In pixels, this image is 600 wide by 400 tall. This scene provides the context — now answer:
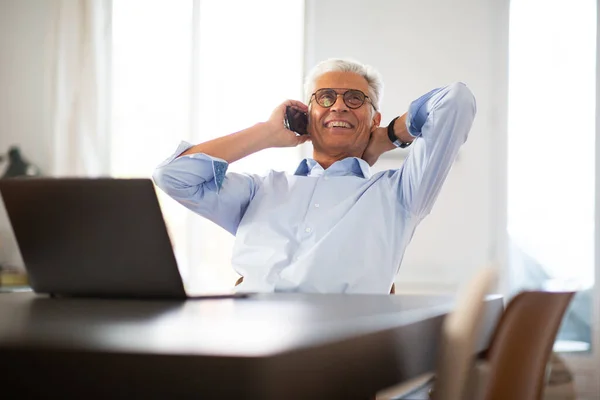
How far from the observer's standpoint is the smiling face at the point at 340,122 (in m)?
2.29

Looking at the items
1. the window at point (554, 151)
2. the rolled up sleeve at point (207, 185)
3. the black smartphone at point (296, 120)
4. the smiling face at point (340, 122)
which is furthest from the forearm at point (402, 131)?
the window at point (554, 151)

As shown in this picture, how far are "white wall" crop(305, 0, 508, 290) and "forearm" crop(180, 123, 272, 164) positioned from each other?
2139 mm

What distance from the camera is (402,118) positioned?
2244 millimetres

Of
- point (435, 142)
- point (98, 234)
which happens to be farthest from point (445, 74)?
point (98, 234)

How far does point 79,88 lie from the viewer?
4.61m

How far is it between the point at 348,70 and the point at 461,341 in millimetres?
1764

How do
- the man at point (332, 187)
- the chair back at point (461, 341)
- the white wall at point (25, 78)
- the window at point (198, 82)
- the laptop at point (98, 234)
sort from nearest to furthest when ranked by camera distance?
the chair back at point (461, 341) < the laptop at point (98, 234) < the man at point (332, 187) < the window at point (198, 82) < the white wall at point (25, 78)

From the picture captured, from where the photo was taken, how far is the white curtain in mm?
4566

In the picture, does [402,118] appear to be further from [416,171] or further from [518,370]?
[518,370]

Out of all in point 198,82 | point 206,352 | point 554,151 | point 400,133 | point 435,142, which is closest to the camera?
point 206,352

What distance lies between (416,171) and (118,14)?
3184mm

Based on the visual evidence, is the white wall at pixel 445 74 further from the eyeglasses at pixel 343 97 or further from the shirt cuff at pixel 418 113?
the shirt cuff at pixel 418 113

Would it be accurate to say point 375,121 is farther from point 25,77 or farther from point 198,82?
point 25,77

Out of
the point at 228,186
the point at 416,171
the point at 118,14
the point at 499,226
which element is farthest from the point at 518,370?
the point at 118,14
